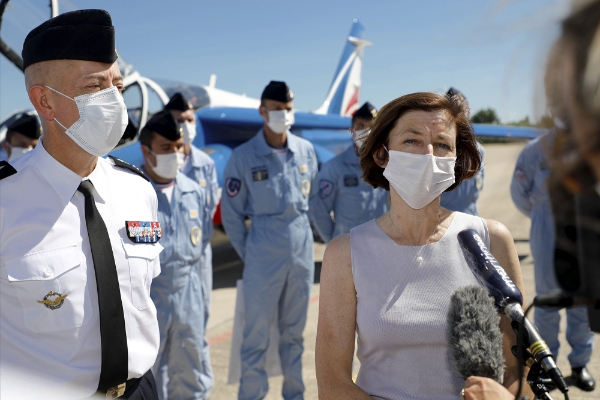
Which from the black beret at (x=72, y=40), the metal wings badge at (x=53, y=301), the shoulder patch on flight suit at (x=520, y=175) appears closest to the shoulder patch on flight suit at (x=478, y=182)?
the shoulder patch on flight suit at (x=520, y=175)

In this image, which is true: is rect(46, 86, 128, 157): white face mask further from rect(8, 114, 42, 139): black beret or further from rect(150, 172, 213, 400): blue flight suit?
rect(8, 114, 42, 139): black beret

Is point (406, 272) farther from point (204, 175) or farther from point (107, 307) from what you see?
point (204, 175)

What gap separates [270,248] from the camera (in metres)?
4.33

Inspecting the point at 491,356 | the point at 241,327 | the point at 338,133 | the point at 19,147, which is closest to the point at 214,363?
the point at 241,327

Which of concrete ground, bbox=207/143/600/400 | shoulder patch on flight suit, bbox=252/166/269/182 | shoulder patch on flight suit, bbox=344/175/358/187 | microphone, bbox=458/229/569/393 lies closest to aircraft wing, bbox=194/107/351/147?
concrete ground, bbox=207/143/600/400

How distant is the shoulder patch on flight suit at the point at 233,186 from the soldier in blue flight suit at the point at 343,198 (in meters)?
0.74

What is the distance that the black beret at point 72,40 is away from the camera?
193 cm

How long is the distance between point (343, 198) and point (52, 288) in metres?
3.39

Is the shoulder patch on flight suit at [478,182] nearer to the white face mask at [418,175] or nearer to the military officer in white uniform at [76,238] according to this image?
the white face mask at [418,175]

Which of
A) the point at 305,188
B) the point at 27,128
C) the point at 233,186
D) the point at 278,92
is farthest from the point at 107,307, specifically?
Answer: the point at 27,128

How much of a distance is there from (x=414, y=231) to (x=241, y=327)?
2.55 meters

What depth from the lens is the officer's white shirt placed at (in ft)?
5.67

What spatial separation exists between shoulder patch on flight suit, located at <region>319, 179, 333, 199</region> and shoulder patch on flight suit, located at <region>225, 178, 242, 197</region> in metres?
0.84

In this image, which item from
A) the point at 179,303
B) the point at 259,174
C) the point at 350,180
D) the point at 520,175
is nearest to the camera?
the point at 179,303
